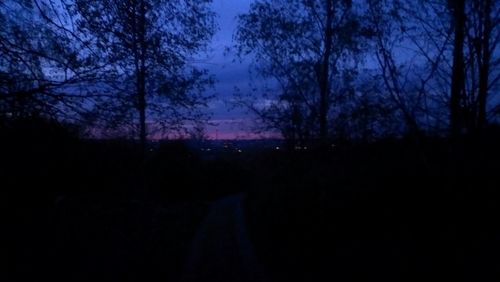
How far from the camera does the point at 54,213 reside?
1572 centimetres

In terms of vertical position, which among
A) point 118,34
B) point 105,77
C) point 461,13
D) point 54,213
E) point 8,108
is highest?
point 461,13

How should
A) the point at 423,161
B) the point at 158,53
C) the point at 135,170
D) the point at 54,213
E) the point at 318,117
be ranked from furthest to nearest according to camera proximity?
the point at 135,170, the point at 318,117, the point at 54,213, the point at 423,161, the point at 158,53

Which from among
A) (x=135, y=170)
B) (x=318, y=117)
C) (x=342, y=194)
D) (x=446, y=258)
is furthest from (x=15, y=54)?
(x=135, y=170)

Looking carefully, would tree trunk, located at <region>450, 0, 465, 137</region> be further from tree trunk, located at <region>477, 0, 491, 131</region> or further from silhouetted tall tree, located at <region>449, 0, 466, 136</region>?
tree trunk, located at <region>477, 0, 491, 131</region>

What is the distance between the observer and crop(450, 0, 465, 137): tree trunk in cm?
1223

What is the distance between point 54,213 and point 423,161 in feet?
33.8

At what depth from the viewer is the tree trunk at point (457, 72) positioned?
12227 millimetres

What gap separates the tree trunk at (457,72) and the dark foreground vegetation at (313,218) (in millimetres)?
606

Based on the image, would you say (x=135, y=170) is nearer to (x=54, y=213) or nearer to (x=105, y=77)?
(x=54, y=213)

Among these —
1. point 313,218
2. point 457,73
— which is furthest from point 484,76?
point 313,218

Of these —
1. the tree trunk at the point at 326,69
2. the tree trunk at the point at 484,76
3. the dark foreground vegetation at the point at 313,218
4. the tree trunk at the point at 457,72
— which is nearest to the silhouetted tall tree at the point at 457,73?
the tree trunk at the point at 457,72

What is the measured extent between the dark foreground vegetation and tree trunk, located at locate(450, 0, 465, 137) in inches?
23.9

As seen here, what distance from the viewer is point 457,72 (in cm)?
1244

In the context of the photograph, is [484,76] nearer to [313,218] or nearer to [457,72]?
[457,72]
